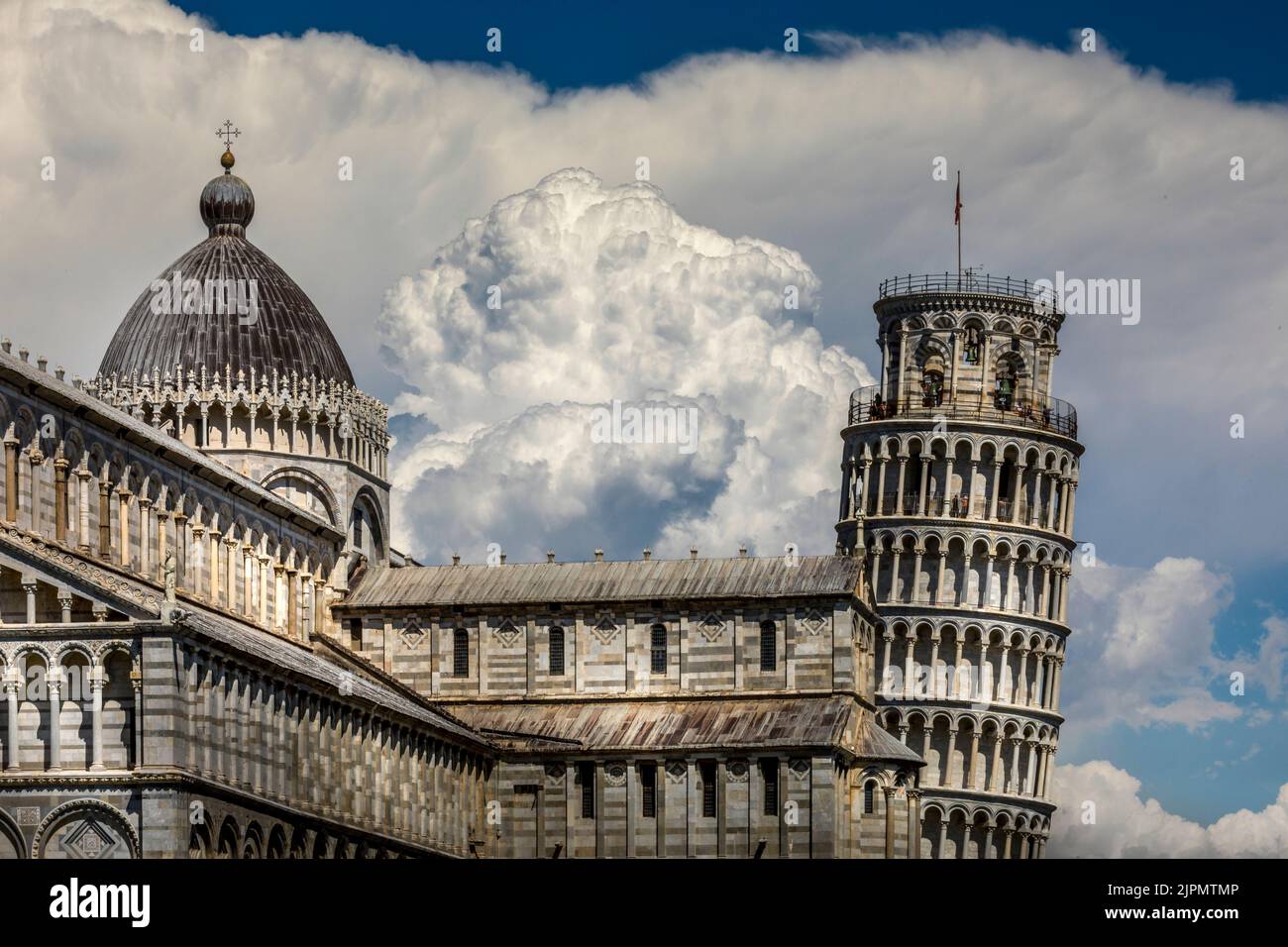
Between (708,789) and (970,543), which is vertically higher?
(970,543)

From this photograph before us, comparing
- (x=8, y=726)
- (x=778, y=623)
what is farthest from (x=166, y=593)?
(x=778, y=623)

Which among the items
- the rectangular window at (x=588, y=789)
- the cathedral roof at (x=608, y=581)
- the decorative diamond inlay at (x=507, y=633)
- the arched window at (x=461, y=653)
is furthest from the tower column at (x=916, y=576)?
the rectangular window at (x=588, y=789)

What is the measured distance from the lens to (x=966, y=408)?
162250mm

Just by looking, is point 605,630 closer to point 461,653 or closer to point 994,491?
point 461,653

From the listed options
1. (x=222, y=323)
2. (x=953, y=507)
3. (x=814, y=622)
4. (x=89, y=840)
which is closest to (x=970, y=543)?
(x=953, y=507)

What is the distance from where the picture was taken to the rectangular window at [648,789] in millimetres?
129250

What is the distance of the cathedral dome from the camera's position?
135 metres

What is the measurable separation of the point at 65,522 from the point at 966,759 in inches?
2408

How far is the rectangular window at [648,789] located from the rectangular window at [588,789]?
6.54ft

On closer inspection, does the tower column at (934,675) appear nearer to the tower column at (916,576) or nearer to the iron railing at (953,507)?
the tower column at (916,576)

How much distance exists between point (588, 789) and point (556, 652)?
24.7 feet

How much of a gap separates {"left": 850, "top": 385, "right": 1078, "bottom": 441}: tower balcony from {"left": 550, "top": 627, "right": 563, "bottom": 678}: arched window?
3266 cm
